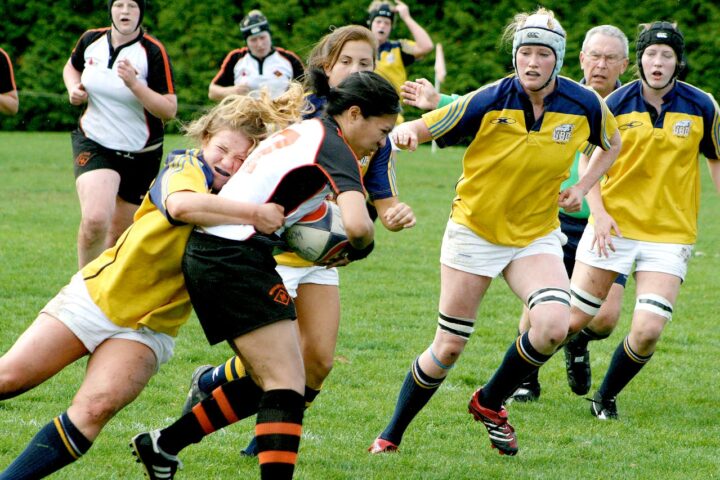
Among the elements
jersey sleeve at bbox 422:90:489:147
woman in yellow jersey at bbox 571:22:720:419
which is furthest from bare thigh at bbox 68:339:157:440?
woman in yellow jersey at bbox 571:22:720:419

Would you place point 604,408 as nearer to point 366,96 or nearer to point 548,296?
point 548,296

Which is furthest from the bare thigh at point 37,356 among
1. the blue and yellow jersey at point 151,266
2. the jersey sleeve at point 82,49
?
the jersey sleeve at point 82,49

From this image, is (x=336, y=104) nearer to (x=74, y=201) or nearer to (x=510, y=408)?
(x=510, y=408)

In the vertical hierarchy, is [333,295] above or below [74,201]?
above

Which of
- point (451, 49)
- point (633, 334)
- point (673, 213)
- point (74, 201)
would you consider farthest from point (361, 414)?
point (451, 49)

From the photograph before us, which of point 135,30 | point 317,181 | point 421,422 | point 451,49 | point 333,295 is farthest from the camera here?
point 451,49

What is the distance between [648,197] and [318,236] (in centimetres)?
249

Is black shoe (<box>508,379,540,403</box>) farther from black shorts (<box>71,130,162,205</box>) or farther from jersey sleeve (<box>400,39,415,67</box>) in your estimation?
jersey sleeve (<box>400,39,415,67</box>)

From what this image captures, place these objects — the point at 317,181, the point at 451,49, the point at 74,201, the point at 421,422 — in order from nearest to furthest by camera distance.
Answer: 1. the point at 317,181
2. the point at 421,422
3. the point at 74,201
4. the point at 451,49

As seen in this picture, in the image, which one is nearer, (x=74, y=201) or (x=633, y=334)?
(x=633, y=334)

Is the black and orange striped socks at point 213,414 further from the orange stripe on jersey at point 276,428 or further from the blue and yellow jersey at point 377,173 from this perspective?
the blue and yellow jersey at point 377,173

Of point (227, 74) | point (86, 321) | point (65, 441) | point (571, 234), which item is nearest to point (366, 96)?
point (86, 321)

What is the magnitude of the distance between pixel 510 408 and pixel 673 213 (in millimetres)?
1353

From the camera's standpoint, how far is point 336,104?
13.3 ft
